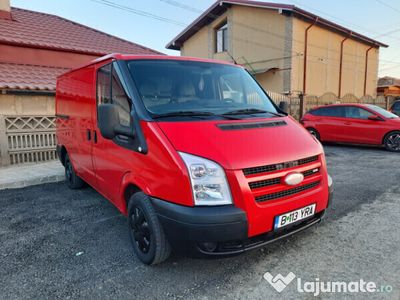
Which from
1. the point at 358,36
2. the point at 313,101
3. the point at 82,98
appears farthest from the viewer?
the point at 358,36

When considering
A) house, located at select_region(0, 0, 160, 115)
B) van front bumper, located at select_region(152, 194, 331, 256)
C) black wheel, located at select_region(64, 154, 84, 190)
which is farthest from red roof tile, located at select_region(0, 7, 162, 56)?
van front bumper, located at select_region(152, 194, 331, 256)

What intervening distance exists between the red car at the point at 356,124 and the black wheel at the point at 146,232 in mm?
8587

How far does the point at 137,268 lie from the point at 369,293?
1.98m

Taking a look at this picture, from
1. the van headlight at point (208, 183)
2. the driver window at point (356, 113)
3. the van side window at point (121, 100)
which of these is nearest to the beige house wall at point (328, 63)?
the driver window at point (356, 113)

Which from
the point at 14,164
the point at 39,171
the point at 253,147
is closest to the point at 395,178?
the point at 253,147

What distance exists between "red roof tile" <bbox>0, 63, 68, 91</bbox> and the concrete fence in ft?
2.94

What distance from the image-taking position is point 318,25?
1773cm

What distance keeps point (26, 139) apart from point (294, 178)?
7079mm

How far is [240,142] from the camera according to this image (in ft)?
8.30

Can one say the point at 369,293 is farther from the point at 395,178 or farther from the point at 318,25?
the point at 318,25

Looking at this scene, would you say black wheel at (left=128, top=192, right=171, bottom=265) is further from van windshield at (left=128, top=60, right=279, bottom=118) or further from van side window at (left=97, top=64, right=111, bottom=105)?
van side window at (left=97, top=64, right=111, bottom=105)

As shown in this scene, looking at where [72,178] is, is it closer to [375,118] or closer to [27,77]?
[27,77]

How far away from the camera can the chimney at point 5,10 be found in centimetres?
1041

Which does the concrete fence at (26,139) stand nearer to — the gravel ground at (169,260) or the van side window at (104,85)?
the gravel ground at (169,260)
